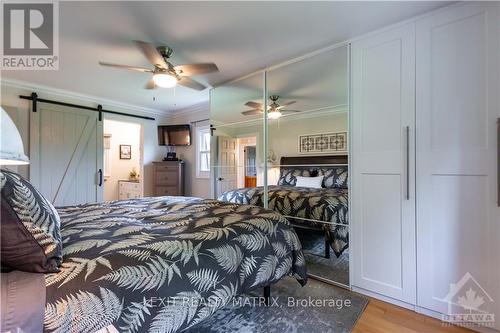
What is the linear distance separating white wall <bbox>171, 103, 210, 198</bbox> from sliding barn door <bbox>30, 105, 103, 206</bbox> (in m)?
1.55

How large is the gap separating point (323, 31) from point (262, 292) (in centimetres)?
247

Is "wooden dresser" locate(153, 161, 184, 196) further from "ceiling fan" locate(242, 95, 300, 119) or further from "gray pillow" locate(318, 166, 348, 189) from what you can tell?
"gray pillow" locate(318, 166, 348, 189)

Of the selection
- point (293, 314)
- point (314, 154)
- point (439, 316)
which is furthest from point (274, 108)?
point (439, 316)

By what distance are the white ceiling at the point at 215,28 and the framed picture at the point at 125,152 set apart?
356 centimetres

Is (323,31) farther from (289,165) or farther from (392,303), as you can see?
(392,303)

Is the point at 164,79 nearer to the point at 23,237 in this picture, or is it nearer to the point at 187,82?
the point at 187,82

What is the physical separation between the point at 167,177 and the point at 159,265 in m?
4.06

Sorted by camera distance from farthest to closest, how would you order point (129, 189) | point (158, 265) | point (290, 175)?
point (129, 189), point (290, 175), point (158, 265)

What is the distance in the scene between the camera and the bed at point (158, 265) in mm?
910

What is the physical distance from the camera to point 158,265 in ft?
3.66

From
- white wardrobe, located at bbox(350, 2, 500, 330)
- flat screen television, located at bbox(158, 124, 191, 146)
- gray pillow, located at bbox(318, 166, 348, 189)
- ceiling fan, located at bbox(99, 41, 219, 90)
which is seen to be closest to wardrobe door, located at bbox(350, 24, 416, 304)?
white wardrobe, located at bbox(350, 2, 500, 330)

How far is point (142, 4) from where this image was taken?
6.12ft

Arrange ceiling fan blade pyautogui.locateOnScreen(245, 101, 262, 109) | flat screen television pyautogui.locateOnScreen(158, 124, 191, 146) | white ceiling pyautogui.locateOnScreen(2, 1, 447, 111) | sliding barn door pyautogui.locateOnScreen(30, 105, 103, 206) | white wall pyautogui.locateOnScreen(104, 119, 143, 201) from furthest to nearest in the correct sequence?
white wall pyautogui.locateOnScreen(104, 119, 143, 201) < flat screen television pyautogui.locateOnScreen(158, 124, 191, 146) < sliding barn door pyautogui.locateOnScreen(30, 105, 103, 206) < ceiling fan blade pyautogui.locateOnScreen(245, 101, 262, 109) < white ceiling pyautogui.locateOnScreen(2, 1, 447, 111)

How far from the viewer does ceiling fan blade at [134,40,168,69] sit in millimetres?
2025
